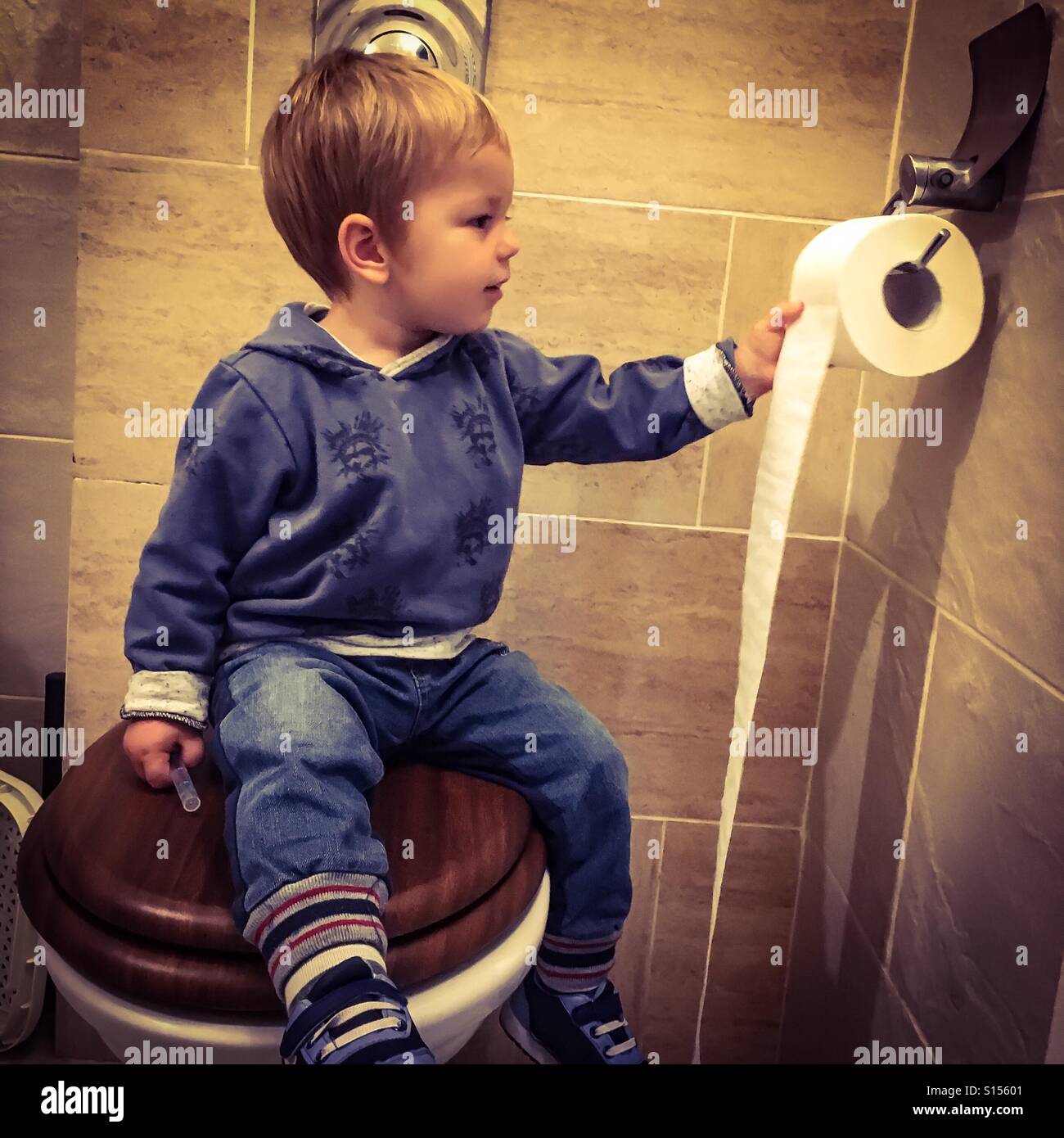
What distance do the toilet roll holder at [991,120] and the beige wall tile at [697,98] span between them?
283 mm

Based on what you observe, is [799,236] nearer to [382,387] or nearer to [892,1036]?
[382,387]

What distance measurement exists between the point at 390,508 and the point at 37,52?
2.63ft

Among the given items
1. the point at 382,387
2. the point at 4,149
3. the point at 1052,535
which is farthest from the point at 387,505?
the point at 4,149

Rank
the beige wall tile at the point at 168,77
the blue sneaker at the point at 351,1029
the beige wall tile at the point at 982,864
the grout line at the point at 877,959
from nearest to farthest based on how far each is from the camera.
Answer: the blue sneaker at the point at 351,1029, the beige wall tile at the point at 982,864, the grout line at the point at 877,959, the beige wall tile at the point at 168,77

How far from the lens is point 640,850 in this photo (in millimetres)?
1330

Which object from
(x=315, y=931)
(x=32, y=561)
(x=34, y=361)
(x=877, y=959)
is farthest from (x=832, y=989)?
(x=34, y=361)

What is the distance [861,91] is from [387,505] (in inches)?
28.8

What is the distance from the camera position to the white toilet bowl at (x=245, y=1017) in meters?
0.69

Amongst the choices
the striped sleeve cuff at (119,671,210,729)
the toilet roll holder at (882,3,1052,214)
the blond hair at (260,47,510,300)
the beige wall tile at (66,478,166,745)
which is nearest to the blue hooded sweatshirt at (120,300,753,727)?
the striped sleeve cuff at (119,671,210,729)

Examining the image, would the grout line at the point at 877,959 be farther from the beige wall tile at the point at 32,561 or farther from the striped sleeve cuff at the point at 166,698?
the beige wall tile at the point at 32,561

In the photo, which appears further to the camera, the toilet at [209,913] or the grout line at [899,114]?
the grout line at [899,114]

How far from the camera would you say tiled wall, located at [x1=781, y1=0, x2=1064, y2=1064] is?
2.54 ft

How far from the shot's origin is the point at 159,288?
1.16 m

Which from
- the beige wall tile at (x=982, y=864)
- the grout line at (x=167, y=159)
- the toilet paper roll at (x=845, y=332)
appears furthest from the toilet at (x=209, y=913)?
the grout line at (x=167, y=159)
